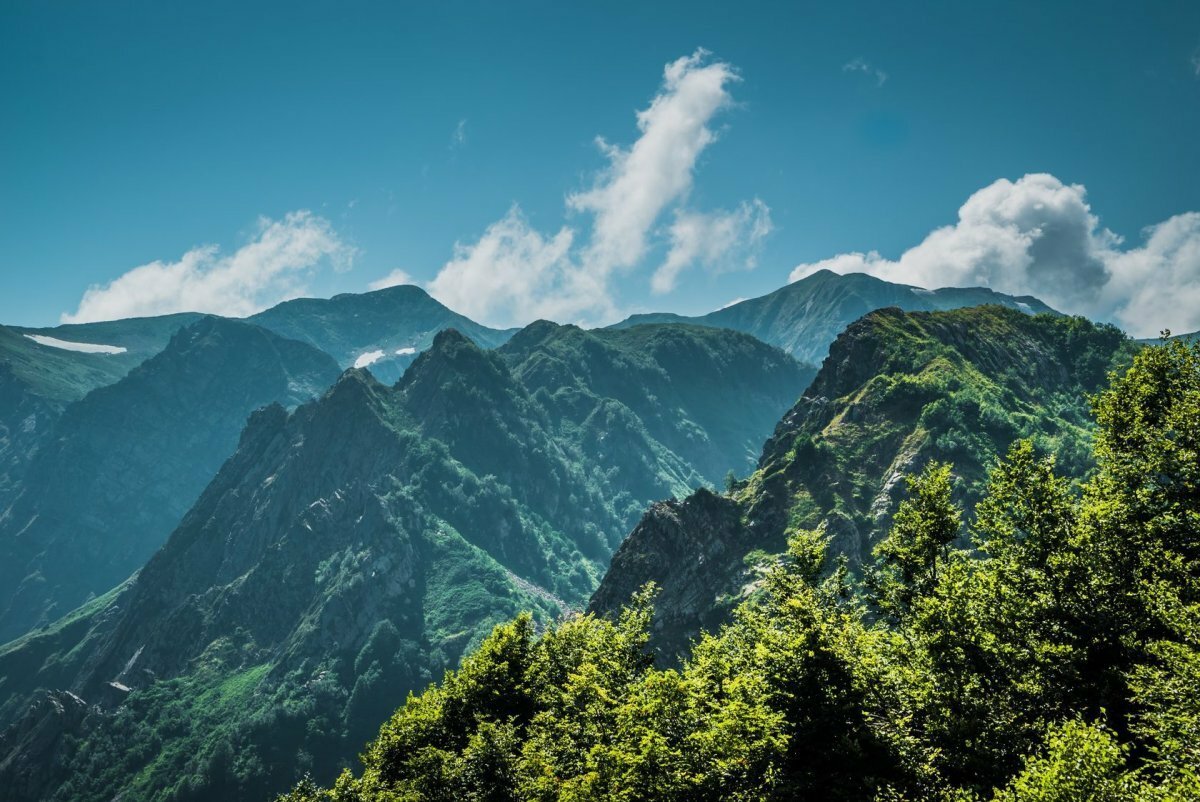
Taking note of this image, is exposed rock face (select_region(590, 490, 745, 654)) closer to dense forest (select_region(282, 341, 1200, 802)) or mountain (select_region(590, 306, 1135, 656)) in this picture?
mountain (select_region(590, 306, 1135, 656))

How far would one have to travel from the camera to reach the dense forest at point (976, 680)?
3512 centimetres

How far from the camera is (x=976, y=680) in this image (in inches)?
1543

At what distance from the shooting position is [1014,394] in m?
198

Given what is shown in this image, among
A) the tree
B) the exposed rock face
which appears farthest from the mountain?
the tree

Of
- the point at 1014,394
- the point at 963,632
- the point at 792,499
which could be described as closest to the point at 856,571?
the point at 792,499

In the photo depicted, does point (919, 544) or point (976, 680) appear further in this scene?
point (919, 544)

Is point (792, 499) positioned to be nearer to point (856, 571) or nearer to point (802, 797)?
point (856, 571)

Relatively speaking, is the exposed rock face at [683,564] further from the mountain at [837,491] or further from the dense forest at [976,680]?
the dense forest at [976,680]

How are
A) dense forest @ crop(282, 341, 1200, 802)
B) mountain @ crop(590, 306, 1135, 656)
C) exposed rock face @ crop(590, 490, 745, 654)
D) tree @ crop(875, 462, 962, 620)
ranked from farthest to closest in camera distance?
exposed rock face @ crop(590, 490, 745, 654) < mountain @ crop(590, 306, 1135, 656) < tree @ crop(875, 462, 962, 620) < dense forest @ crop(282, 341, 1200, 802)

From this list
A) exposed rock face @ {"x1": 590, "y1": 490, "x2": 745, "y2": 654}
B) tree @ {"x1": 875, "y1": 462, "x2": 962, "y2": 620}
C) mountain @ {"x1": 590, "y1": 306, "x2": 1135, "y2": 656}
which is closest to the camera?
tree @ {"x1": 875, "y1": 462, "x2": 962, "y2": 620}

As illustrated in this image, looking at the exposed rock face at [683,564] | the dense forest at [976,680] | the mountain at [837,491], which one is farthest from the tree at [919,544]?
the exposed rock face at [683,564]

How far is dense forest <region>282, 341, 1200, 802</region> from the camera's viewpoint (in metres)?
35.1

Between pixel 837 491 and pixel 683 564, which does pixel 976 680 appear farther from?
pixel 683 564

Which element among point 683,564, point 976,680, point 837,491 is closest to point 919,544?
point 976,680
